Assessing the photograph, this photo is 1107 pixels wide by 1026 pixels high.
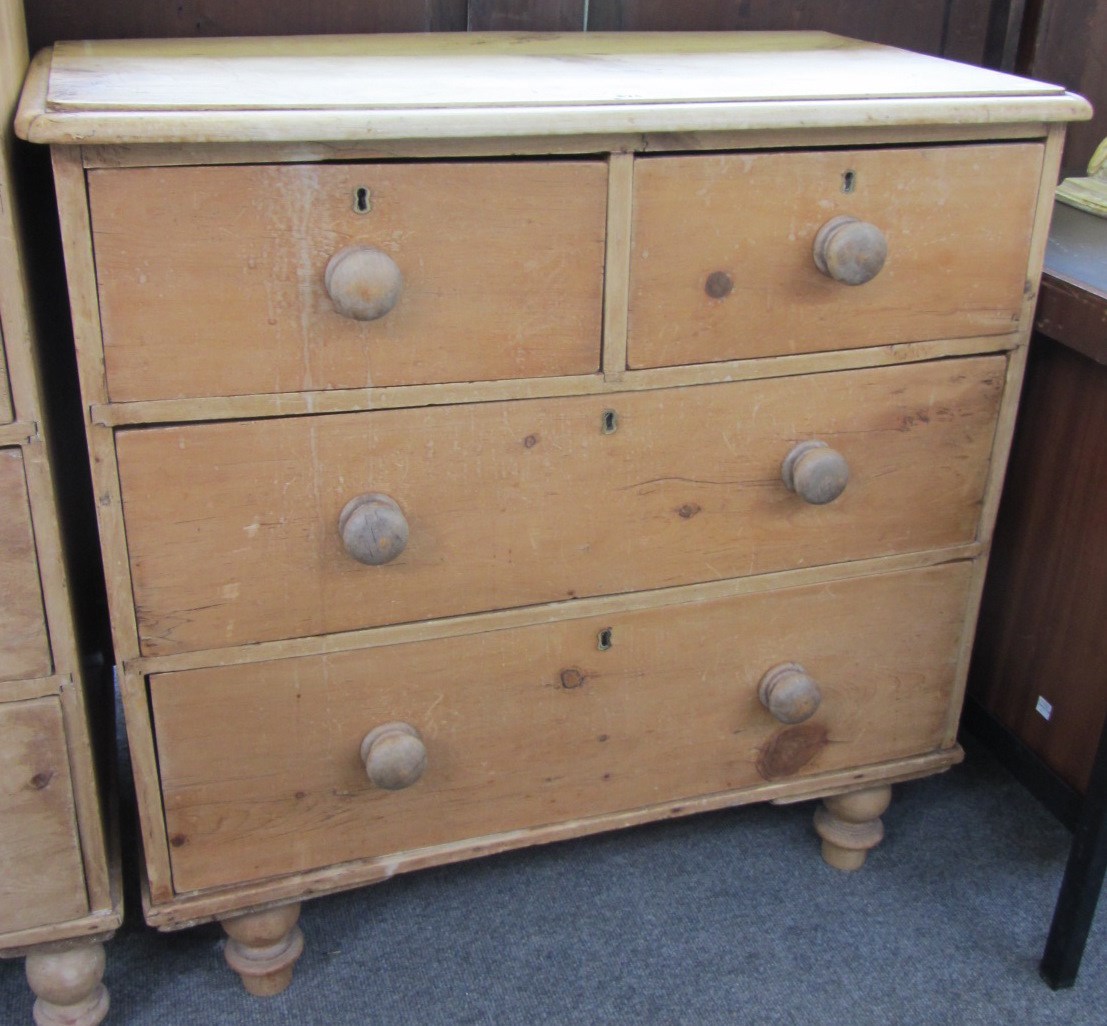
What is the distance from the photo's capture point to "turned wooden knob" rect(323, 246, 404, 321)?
38.2 inches

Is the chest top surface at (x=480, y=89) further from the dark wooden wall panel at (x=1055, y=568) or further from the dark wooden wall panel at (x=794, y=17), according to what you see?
the dark wooden wall panel at (x=1055, y=568)

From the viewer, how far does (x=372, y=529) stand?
1059mm

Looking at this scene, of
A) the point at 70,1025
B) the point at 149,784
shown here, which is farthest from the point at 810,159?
the point at 70,1025

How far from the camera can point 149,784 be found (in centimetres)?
114

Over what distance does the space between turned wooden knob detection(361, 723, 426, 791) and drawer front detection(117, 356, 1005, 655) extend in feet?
0.39

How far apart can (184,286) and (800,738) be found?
80 cm

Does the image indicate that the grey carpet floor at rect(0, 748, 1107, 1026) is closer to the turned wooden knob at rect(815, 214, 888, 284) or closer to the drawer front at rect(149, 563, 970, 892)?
the drawer front at rect(149, 563, 970, 892)

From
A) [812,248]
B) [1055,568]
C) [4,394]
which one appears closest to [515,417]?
[812,248]

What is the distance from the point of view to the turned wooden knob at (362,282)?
970mm

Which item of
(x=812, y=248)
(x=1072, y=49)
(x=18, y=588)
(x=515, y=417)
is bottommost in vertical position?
(x=18, y=588)

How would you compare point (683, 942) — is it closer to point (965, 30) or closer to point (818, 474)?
point (818, 474)

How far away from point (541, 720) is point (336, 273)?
20.0 inches

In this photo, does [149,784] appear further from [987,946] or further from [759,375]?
[987,946]

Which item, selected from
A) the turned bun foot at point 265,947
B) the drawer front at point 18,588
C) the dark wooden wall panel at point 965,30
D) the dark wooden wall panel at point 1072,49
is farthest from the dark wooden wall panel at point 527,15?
the turned bun foot at point 265,947
